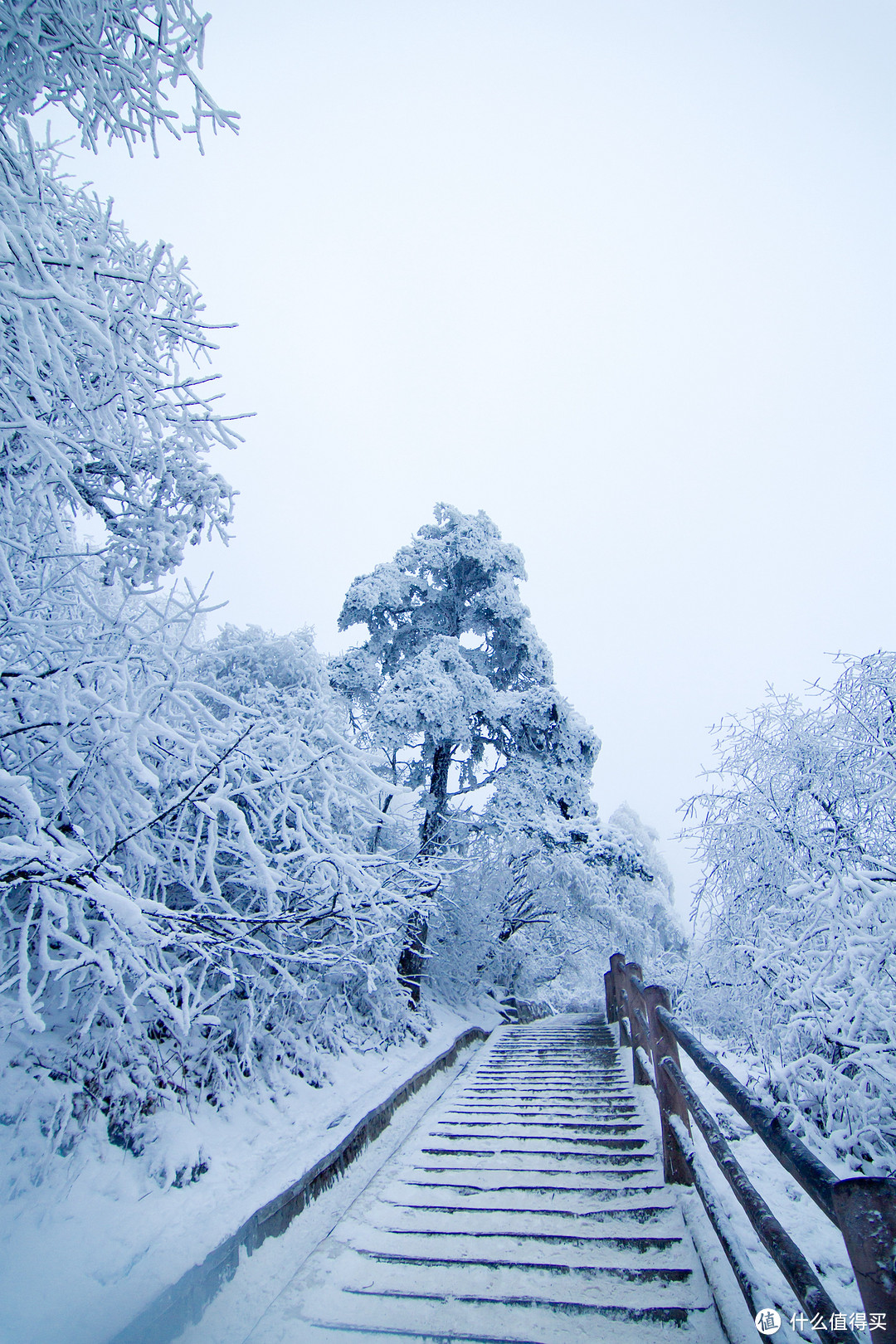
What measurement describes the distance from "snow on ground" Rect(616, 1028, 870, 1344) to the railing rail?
0.10 m

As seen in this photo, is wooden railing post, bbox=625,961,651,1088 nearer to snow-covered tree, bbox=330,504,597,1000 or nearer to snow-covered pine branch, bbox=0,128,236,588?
snow-covered tree, bbox=330,504,597,1000

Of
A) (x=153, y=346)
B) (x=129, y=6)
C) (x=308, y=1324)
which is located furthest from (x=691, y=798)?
(x=129, y=6)

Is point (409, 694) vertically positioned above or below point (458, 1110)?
above

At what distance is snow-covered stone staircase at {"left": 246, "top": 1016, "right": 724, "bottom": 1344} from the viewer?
7.56 feet

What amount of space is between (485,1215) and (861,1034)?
92.2 inches

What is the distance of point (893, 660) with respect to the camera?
4.32 meters

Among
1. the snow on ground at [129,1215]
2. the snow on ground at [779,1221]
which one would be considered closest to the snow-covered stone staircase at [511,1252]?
the snow on ground at [779,1221]

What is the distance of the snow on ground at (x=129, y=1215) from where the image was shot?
2.20 metres

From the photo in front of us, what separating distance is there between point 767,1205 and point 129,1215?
9.03 feet

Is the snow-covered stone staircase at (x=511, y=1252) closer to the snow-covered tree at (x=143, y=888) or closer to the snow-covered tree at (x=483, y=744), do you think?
the snow-covered tree at (x=143, y=888)

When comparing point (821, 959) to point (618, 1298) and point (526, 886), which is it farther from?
point (526, 886)

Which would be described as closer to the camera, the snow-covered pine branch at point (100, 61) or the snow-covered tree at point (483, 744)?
the snow-covered pine branch at point (100, 61)

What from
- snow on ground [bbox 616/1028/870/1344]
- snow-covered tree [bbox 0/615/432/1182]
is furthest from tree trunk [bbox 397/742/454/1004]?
snow on ground [bbox 616/1028/870/1344]

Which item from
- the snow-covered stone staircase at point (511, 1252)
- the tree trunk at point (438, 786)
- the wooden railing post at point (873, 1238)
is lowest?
the snow-covered stone staircase at point (511, 1252)
